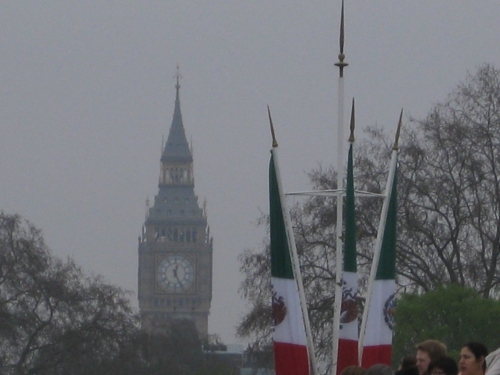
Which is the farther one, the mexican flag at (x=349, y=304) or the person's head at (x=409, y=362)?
the mexican flag at (x=349, y=304)

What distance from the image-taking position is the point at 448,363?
1375 centimetres

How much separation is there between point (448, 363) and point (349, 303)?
16.1 ft

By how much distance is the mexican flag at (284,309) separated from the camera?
18.5m

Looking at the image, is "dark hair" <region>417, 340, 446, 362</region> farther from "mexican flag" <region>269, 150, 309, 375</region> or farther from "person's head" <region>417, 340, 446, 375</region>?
"mexican flag" <region>269, 150, 309, 375</region>

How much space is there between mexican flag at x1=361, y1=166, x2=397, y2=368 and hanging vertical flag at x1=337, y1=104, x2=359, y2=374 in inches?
9.4

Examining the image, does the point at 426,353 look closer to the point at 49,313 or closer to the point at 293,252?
the point at 293,252

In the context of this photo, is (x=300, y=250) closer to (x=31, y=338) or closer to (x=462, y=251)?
(x=462, y=251)

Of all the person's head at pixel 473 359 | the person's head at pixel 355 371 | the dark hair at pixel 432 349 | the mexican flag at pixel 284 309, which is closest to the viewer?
the person's head at pixel 355 371

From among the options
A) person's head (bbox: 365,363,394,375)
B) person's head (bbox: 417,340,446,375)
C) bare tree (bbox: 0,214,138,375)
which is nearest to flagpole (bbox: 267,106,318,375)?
person's head (bbox: 417,340,446,375)

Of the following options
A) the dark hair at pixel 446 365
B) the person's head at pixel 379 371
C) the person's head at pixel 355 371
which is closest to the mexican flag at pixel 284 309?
the dark hair at pixel 446 365

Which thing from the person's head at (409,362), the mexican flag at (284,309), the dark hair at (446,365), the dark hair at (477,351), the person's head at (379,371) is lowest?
the person's head at (379,371)

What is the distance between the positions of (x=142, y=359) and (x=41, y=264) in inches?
376

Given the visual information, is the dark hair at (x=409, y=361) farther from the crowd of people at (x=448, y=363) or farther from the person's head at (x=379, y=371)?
the person's head at (x=379, y=371)

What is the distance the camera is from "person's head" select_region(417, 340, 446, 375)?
14329 millimetres
